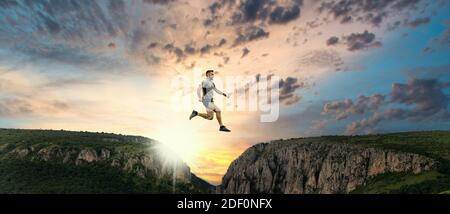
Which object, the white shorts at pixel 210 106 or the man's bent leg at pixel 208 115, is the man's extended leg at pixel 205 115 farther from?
the white shorts at pixel 210 106

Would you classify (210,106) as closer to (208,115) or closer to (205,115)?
(208,115)

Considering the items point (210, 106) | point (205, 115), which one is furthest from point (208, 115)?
point (210, 106)

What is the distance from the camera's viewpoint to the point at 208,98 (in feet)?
119

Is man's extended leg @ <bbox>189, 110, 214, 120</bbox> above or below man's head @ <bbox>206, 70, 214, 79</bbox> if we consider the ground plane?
below

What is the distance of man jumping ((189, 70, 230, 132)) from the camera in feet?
116

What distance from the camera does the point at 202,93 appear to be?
3600cm

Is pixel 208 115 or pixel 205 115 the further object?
pixel 205 115

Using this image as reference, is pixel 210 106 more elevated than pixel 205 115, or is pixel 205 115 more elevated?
pixel 210 106

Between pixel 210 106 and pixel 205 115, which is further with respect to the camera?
pixel 205 115

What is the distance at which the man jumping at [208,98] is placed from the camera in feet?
116

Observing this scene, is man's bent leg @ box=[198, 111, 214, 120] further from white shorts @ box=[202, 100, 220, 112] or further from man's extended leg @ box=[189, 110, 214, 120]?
white shorts @ box=[202, 100, 220, 112]
